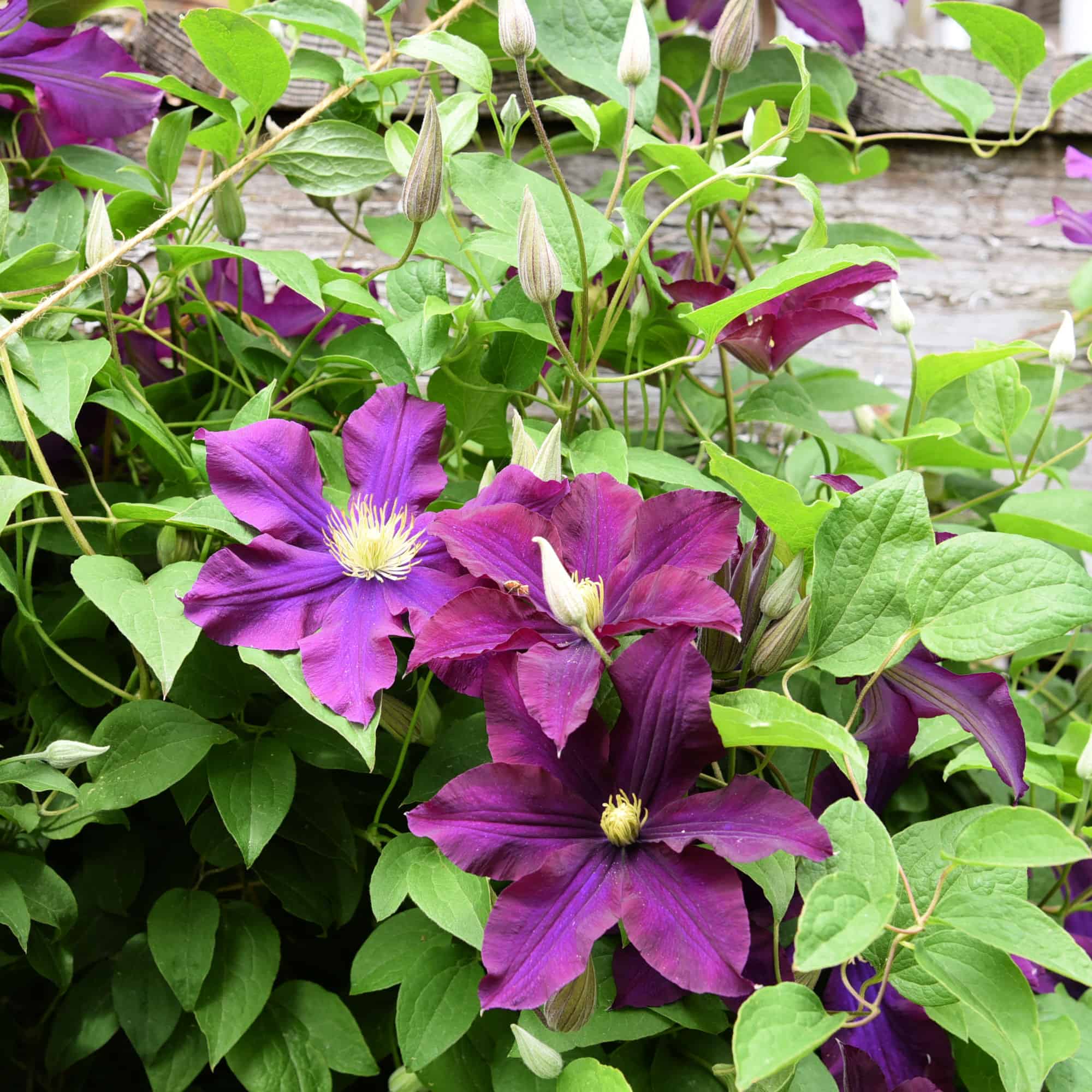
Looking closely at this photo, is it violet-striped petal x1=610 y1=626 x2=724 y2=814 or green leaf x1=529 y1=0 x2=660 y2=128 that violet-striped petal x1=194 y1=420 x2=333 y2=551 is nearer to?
violet-striped petal x1=610 y1=626 x2=724 y2=814

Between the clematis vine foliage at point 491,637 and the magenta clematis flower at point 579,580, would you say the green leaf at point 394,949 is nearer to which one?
the clematis vine foliage at point 491,637

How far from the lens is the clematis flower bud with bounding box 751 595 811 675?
439 mm

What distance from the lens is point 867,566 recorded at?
43cm

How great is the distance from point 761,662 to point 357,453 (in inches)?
9.3

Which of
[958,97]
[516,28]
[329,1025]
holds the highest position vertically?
[516,28]

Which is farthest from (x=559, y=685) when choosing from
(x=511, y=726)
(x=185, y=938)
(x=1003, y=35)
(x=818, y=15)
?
(x=818, y=15)

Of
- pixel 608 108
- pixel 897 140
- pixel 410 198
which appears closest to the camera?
pixel 410 198

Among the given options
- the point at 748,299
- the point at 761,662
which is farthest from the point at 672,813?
the point at 748,299

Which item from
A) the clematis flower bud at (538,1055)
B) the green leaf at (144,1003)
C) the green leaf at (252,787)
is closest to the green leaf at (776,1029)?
the clematis flower bud at (538,1055)

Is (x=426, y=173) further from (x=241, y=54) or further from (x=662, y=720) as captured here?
(x=662, y=720)

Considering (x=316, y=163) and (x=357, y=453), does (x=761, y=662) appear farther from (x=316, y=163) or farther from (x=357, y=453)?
(x=316, y=163)

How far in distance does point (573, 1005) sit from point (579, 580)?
18 cm

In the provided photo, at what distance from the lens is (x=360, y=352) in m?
0.58

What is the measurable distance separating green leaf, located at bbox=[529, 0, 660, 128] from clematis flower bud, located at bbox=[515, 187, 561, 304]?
24 centimetres
